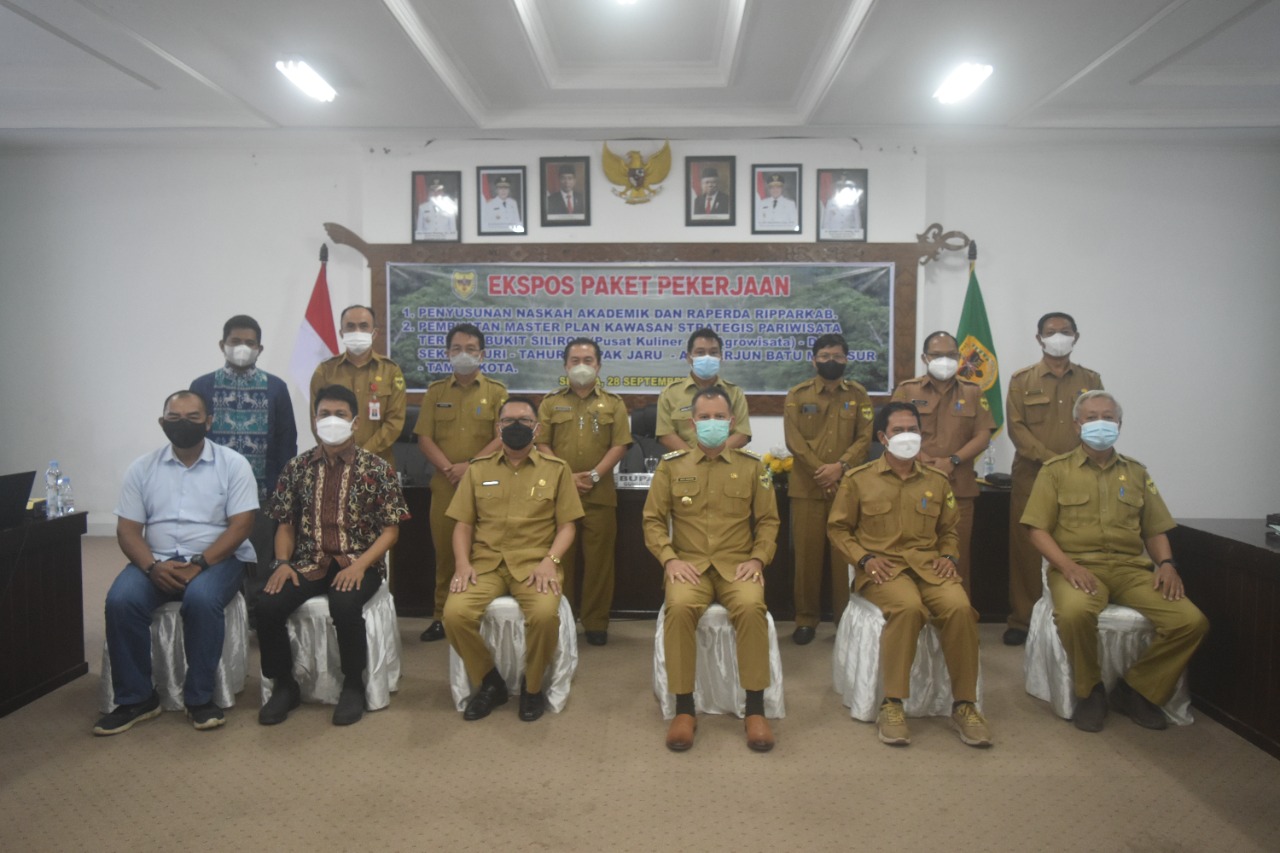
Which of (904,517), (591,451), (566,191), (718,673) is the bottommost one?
(718,673)

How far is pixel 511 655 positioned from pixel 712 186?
3957mm

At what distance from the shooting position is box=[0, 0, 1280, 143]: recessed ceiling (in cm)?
399

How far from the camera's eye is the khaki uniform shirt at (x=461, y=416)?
4125mm

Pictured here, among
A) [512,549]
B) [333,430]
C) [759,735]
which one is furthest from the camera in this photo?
[512,549]

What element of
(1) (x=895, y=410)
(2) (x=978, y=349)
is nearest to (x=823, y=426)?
(1) (x=895, y=410)

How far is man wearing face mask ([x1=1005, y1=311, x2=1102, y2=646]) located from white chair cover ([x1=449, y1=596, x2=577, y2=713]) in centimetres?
236

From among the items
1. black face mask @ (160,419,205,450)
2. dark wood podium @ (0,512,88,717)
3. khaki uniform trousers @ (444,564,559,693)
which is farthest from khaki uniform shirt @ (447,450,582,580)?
dark wood podium @ (0,512,88,717)

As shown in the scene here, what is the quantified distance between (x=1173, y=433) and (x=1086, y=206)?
1.91 metres

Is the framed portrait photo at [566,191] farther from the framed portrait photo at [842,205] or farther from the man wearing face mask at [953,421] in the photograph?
the man wearing face mask at [953,421]

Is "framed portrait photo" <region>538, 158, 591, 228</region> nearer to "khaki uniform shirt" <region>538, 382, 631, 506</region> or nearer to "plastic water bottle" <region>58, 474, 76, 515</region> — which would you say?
"khaki uniform shirt" <region>538, 382, 631, 506</region>

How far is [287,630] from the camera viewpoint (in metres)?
3.06

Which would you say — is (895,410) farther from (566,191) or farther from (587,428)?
(566,191)

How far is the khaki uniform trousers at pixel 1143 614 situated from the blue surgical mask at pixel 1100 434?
50cm

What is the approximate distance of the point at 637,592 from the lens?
14.3 ft
